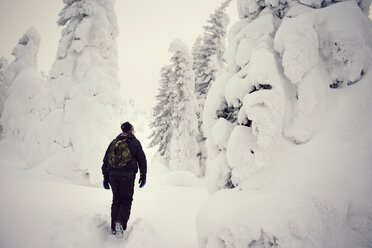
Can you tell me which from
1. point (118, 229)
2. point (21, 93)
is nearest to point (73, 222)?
point (118, 229)

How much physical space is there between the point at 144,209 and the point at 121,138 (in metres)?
3.24

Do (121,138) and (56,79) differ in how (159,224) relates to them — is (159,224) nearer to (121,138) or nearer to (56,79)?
(121,138)

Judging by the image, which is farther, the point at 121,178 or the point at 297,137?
the point at 121,178

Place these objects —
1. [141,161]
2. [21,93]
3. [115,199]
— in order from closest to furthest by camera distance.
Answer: [115,199] < [141,161] < [21,93]

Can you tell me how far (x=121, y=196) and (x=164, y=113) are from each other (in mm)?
15077

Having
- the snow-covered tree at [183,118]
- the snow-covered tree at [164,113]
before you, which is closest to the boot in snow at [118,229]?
the snow-covered tree at [183,118]

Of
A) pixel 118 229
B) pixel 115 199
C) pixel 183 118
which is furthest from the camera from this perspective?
pixel 183 118

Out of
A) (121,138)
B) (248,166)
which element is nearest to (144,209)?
(121,138)

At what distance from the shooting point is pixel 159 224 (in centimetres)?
546

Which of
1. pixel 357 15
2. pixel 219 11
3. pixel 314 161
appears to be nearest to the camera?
pixel 314 161

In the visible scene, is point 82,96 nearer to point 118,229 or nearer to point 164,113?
point 164,113

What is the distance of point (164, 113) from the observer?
19172 mm

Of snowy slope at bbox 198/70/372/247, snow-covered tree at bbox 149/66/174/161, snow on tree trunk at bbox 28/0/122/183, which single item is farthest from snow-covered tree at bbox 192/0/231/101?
snowy slope at bbox 198/70/372/247

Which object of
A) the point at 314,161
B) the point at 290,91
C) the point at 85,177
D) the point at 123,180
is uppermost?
the point at 290,91
